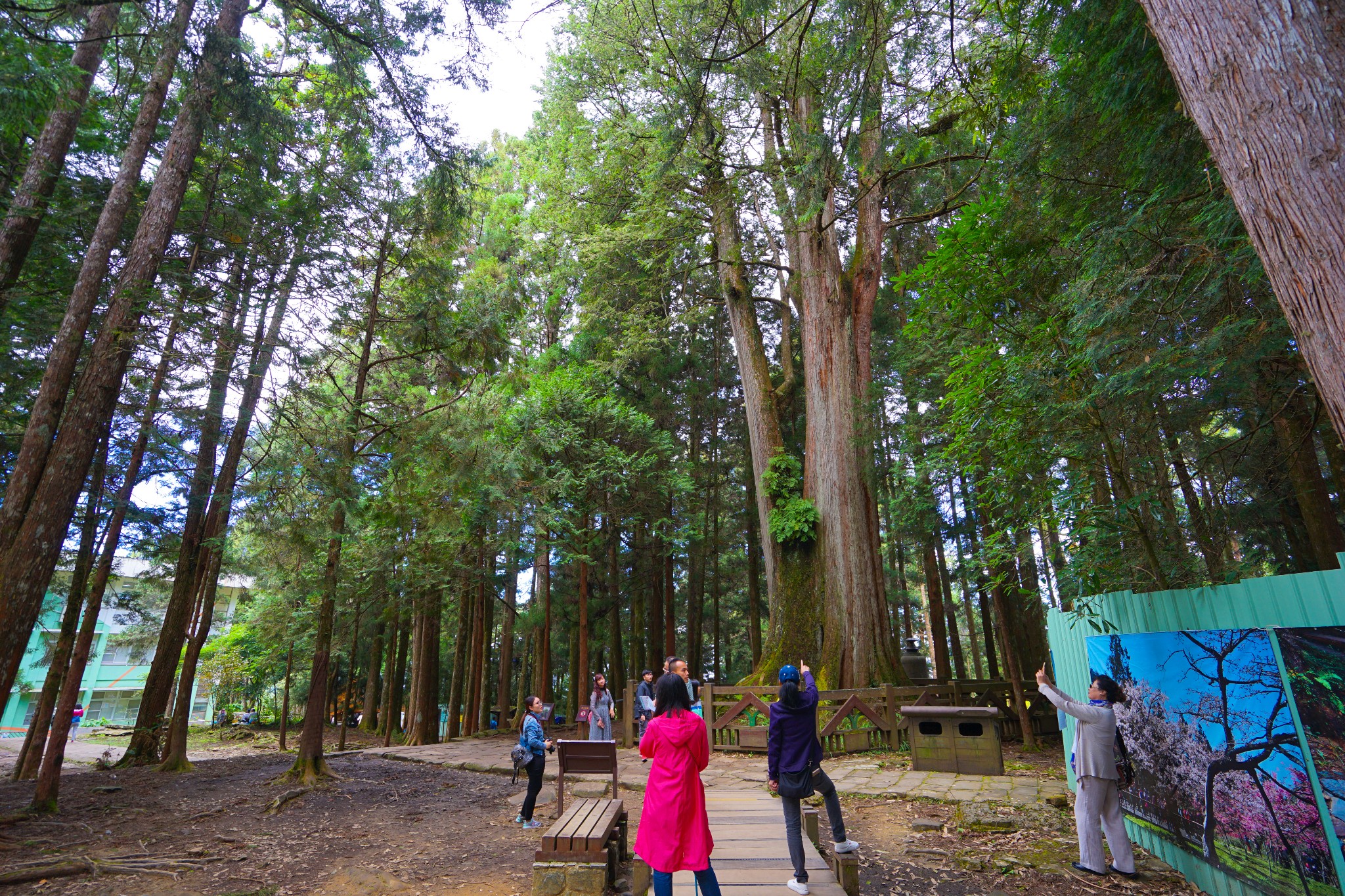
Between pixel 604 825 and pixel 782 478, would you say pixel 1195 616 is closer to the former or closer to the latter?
pixel 604 825

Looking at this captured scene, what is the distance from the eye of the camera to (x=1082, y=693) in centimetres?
598

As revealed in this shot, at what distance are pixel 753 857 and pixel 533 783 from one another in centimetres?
330

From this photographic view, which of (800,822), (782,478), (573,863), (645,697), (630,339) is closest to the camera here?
(800,822)

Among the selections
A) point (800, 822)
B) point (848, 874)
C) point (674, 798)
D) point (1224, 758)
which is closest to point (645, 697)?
point (800, 822)

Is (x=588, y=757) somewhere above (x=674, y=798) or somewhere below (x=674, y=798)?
below

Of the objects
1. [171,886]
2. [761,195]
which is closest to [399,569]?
[171,886]

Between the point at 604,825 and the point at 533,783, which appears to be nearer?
the point at 604,825

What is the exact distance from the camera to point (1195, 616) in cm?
429

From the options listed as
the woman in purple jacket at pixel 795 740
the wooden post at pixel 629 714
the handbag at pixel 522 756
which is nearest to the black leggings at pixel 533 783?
the handbag at pixel 522 756

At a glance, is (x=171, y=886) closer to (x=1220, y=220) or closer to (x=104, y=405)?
(x=104, y=405)

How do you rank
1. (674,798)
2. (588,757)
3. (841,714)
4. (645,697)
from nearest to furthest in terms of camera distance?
(674,798), (588,757), (841,714), (645,697)

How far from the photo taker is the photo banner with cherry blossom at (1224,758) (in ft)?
11.4

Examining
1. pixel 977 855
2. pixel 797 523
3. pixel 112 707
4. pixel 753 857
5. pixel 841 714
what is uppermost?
pixel 797 523

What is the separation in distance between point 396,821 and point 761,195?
12921 millimetres
